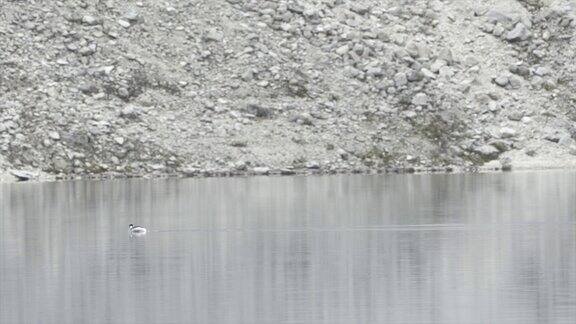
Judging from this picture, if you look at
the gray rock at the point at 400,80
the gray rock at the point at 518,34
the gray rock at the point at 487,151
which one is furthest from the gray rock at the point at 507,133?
the gray rock at the point at 518,34

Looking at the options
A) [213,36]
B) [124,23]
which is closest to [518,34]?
[213,36]

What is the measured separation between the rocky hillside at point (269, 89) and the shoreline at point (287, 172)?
288 mm

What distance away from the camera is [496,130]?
208ft

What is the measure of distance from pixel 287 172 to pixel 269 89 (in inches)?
191

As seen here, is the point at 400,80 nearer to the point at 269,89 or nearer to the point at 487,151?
the point at 487,151

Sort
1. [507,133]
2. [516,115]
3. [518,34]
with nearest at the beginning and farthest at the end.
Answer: [507,133], [516,115], [518,34]

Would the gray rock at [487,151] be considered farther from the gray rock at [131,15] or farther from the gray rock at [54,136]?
the gray rock at [54,136]

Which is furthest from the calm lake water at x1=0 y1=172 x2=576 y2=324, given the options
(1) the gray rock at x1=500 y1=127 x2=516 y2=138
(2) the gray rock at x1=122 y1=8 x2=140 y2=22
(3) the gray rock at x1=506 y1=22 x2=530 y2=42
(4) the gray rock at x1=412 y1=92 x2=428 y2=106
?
(3) the gray rock at x1=506 y1=22 x2=530 y2=42

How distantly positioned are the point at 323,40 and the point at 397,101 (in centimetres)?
456

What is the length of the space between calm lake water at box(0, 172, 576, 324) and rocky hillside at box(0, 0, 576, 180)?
934 centimetres

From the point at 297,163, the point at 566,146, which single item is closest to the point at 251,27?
the point at 297,163

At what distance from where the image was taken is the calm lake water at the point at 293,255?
23.8 meters

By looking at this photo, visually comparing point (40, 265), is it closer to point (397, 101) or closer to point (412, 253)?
point (412, 253)

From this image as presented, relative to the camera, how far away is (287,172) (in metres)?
59.5
